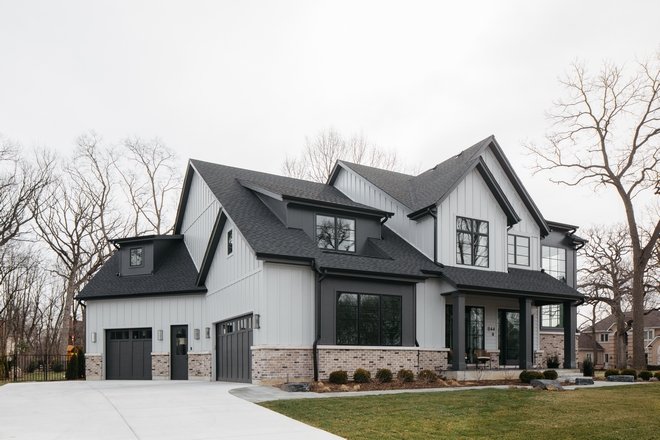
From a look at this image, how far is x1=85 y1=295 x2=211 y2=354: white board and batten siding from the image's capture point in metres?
24.1

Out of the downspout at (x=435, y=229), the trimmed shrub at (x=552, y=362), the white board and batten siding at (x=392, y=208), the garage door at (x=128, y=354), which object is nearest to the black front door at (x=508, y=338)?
the trimmed shrub at (x=552, y=362)

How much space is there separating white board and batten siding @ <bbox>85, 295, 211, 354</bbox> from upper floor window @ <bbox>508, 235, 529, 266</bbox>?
1272 centimetres

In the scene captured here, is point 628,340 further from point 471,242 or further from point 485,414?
point 485,414

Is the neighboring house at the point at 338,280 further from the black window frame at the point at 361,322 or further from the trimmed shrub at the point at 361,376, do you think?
the trimmed shrub at the point at 361,376

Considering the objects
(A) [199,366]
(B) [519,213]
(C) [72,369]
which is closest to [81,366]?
(C) [72,369]

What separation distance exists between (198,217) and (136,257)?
152 inches

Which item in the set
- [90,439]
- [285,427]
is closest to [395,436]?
[285,427]

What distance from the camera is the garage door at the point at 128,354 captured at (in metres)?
24.9

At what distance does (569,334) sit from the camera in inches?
888

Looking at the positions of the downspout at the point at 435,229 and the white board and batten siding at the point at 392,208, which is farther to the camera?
the white board and batten siding at the point at 392,208

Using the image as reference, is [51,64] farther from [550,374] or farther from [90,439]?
[550,374]

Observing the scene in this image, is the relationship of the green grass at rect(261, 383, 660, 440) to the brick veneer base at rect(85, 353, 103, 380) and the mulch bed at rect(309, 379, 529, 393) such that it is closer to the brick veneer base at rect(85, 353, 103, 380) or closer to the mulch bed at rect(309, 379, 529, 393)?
the mulch bed at rect(309, 379, 529, 393)

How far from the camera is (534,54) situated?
60.5 feet

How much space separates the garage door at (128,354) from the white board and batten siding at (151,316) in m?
0.35
